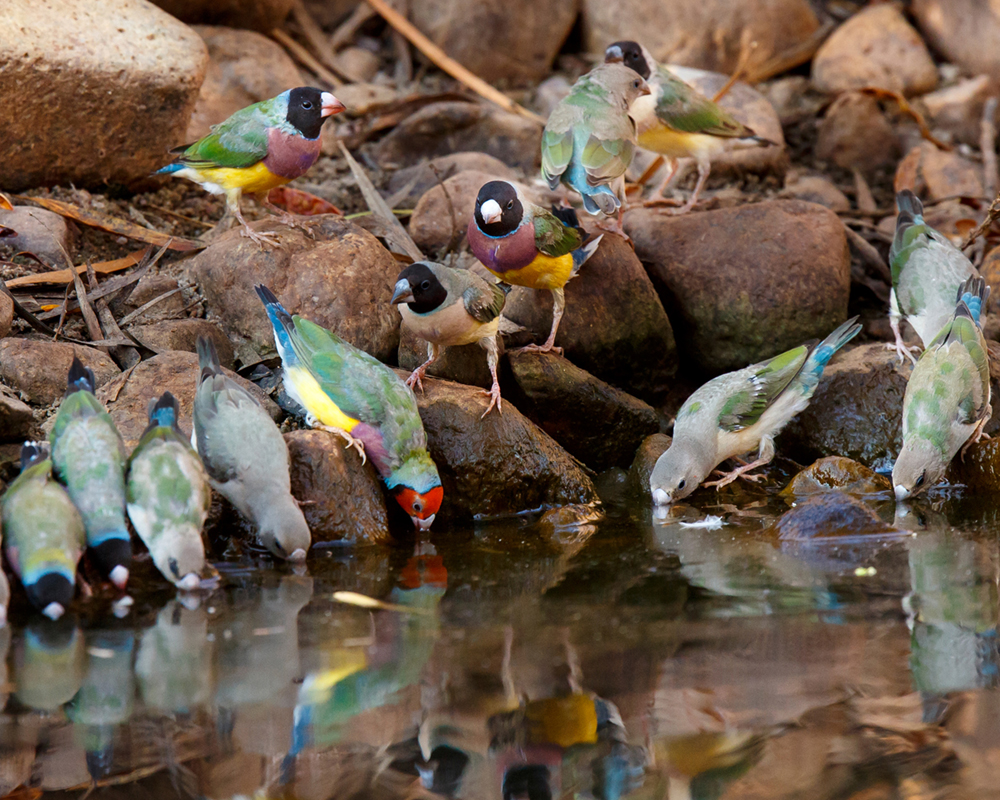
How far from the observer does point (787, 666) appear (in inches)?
144

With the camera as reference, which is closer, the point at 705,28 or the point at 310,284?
the point at 310,284

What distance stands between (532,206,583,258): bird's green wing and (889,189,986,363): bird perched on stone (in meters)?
2.31

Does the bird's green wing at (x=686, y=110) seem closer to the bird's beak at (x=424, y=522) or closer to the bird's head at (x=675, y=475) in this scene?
the bird's head at (x=675, y=475)

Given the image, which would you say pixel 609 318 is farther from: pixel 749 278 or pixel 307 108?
pixel 307 108

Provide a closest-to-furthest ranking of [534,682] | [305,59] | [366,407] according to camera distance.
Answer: [534,682]
[366,407]
[305,59]

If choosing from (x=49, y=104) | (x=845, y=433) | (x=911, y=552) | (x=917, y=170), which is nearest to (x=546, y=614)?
(x=911, y=552)

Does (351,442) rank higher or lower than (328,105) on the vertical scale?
lower

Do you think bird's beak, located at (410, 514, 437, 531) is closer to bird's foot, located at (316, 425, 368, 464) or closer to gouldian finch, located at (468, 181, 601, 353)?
bird's foot, located at (316, 425, 368, 464)

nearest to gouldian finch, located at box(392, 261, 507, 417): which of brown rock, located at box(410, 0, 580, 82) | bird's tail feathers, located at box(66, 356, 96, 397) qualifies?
bird's tail feathers, located at box(66, 356, 96, 397)

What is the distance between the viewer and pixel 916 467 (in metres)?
5.68

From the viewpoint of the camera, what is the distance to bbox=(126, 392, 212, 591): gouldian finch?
14.5ft

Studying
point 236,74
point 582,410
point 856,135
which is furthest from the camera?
point 856,135

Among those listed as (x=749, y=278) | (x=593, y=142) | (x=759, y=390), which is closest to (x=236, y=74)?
(x=593, y=142)

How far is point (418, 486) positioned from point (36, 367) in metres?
2.18
